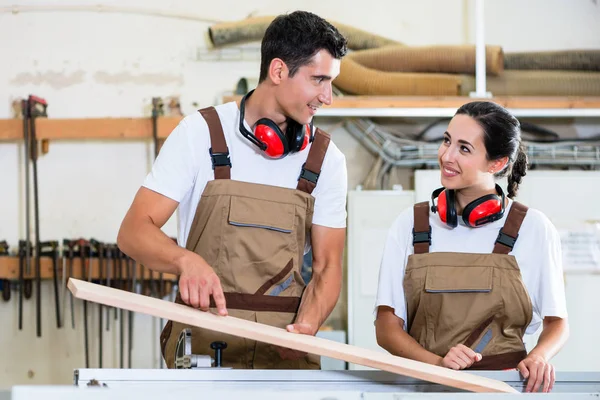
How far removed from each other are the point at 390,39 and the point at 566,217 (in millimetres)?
1501

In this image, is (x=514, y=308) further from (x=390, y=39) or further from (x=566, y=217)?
(x=390, y=39)

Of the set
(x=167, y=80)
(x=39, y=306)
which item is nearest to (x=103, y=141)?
(x=167, y=80)

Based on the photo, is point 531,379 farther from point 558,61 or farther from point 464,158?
point 558,61

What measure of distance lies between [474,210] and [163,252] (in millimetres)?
820

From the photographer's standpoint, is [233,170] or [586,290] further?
[586,290]

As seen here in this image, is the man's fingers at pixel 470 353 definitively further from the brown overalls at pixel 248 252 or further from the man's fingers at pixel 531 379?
the brown overalls at pixel 248 252

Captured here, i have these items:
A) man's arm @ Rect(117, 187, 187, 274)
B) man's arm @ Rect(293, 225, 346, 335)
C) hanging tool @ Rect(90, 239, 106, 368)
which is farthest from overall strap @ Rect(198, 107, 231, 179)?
hanging tool @ Rect(90, 239, 106, 368)

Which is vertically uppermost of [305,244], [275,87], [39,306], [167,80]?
[167,80]

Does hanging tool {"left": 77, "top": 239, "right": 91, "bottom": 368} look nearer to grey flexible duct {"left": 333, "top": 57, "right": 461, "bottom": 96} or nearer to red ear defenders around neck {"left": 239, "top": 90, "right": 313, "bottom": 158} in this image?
grey flexible duct {"left": 333, "top": 57, "right": 461, "bottom": 96}

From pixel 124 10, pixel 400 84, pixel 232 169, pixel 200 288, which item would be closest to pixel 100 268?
pixel 124 10

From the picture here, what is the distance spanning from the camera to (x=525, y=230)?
225cm

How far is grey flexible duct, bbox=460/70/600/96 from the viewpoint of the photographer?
4.88m

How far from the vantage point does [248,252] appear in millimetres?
2189

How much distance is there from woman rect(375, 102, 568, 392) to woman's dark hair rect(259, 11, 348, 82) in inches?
16.6
